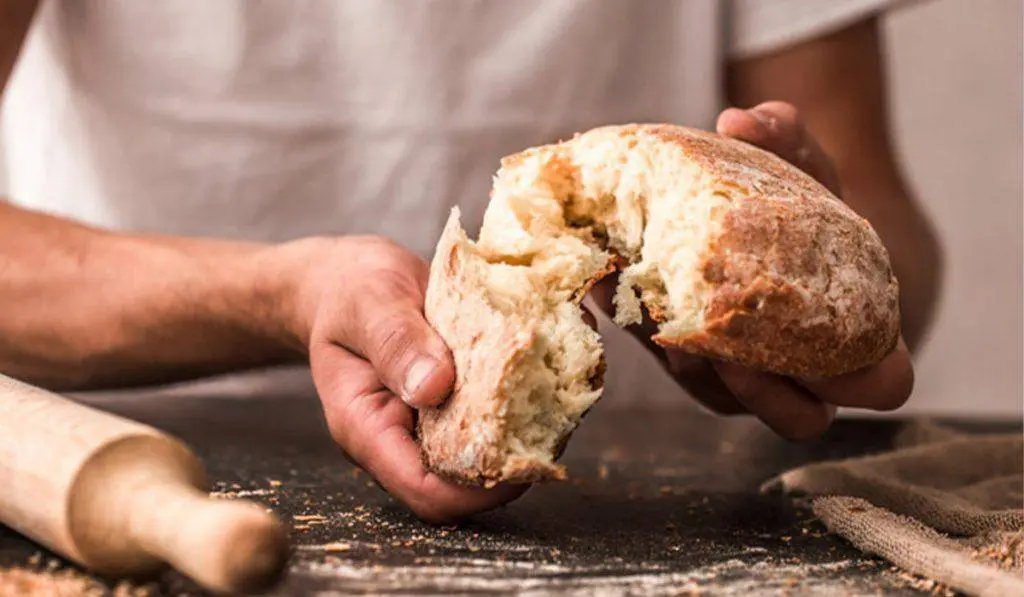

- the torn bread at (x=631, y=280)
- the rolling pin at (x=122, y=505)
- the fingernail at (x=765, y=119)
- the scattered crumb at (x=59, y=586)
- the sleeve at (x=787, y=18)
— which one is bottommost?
the scattered crumb at (x=59, y=586)

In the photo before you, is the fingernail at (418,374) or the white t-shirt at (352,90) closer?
the fingernail at (418,374)

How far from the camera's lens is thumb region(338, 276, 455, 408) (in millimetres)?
1354

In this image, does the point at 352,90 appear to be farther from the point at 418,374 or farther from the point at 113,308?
the point at 418,374

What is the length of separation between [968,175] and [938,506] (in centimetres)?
294

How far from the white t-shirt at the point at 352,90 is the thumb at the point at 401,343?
98 centimetres

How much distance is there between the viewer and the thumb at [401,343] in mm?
1354

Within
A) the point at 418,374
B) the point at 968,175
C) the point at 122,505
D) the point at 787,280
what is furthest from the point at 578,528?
the point at 968,175

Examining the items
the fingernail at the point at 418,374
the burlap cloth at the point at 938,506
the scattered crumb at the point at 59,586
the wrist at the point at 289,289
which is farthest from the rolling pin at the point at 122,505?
the burlap cloth at the point at 938,506

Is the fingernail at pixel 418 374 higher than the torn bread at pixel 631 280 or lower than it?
lower

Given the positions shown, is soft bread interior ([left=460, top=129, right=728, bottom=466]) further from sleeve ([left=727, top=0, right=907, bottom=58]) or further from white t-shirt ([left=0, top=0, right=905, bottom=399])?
sleeve ([left=727, top=0, right=907, bottom=58])

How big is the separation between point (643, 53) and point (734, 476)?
1.08 m

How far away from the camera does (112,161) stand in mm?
2545

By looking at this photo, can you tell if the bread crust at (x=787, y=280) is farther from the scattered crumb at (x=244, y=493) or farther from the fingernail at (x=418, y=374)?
the scattered crumb at (x=244, y=493)

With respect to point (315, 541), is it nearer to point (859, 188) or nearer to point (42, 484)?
point (42, 484)
